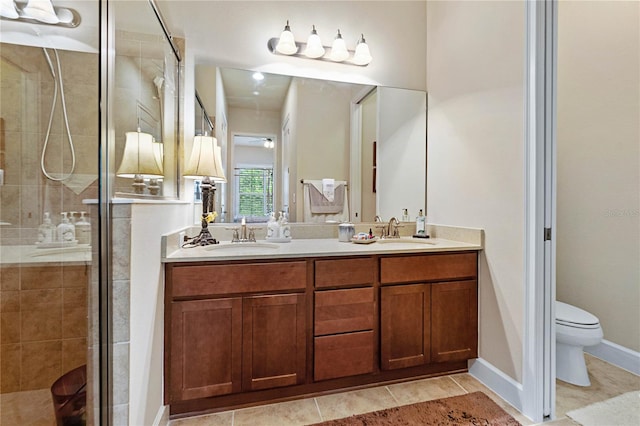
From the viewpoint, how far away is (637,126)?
201cm

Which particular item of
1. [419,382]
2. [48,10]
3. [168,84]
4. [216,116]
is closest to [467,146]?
[419,382]

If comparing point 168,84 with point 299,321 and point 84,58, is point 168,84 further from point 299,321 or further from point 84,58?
point 299,321

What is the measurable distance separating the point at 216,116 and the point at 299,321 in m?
1.46

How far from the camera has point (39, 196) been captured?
1.25m

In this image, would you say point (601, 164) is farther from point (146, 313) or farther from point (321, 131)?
point (146, 313)

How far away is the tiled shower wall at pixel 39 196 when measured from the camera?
1.18 m

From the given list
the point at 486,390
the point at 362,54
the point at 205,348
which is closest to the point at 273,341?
the point at 205,348

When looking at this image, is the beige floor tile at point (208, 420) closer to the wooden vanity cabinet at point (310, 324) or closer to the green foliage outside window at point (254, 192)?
the wooden vanity cabinet at point (310, 324)

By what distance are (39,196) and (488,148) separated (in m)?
2.25

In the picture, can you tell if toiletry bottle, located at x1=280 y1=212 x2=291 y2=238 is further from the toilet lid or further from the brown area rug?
the toilet lid

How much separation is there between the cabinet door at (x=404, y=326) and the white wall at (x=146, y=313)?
1.16 meters

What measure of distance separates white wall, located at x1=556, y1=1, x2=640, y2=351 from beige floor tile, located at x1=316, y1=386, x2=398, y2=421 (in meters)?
1.72

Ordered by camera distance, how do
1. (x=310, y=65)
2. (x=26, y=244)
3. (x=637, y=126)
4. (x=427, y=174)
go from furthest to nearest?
(x=427, y=174)
(x=310, y=65)
(x=637, y=126)
(x=26, y=244)

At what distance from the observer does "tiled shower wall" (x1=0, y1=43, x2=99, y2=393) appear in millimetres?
1178
